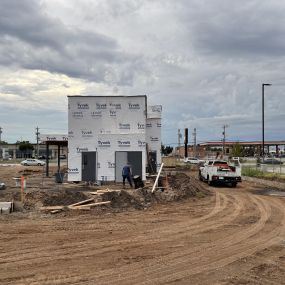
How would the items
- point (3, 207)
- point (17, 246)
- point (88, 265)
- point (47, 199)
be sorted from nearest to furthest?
point (88, 265) → point (17, 246) → point (3, 207) → point (47, 199)

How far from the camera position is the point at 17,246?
37.1 feet

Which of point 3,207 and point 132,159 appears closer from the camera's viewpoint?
point 3,207

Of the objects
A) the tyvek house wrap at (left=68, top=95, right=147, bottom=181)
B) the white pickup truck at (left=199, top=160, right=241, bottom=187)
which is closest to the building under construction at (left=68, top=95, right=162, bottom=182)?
the tyvek house wrap at (left=68, top=95, right=147, bottom=181)

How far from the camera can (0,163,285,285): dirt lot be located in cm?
868

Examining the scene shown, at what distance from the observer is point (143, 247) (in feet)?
37.4

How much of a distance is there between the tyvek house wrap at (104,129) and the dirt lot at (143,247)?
43.2 ft

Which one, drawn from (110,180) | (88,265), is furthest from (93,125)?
(88,265)

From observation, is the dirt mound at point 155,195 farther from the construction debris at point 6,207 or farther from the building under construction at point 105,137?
the building under construction at point 105,137

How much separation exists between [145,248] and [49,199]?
351 inches

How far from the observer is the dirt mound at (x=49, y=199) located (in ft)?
62.2

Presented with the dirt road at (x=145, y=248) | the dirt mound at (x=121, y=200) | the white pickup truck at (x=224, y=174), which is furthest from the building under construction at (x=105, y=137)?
the dirt road at (x=145, y=248)

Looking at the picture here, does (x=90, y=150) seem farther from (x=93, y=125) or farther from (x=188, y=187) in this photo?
(x=188, y=187)

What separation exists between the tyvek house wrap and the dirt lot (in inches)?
518

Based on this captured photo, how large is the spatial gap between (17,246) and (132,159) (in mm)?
21084
